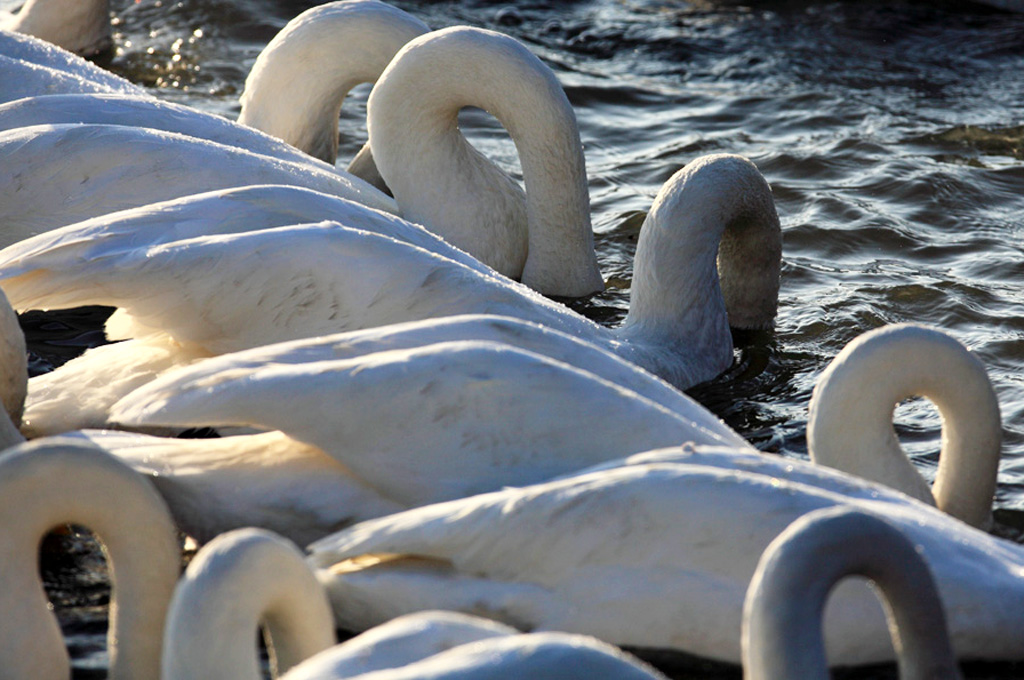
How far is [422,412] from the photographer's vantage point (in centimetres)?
357

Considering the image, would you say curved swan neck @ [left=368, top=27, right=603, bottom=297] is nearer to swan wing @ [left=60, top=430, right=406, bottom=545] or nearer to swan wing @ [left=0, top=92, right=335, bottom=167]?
swan wing @ [left=0, top=92, right=335, bottom=167]

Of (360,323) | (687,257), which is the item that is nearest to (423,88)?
(687,257)

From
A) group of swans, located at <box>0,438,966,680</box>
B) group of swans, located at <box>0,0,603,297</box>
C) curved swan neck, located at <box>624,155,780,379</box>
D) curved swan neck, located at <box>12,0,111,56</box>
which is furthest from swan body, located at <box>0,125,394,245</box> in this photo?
curved swan neck, located at <box>12,0,111,56</box>

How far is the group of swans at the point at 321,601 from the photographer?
99.3 inches

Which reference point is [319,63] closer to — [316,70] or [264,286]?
[316,70]

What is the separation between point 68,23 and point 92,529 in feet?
22.5

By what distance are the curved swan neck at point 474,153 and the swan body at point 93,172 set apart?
37.7 inches

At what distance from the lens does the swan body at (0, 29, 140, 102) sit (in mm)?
6430

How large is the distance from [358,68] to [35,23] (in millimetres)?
3188

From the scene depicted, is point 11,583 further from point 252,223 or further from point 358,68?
point 358,68

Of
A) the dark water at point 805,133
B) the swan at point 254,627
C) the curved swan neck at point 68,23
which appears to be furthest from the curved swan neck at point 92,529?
the curved swan neck at point 68,23

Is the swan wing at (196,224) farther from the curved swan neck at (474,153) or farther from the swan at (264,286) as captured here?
the curved swan neck at (474,153)

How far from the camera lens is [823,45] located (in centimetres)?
1011

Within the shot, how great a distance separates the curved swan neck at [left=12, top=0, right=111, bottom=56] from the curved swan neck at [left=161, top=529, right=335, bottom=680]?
711 cm
